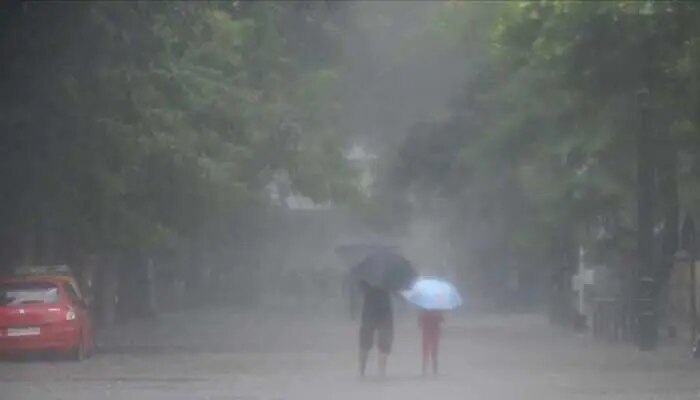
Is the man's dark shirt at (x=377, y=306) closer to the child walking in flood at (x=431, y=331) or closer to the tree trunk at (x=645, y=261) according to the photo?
the child walking in flood at (x=431, y=331)

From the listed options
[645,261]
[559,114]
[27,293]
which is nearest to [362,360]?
[559,114]

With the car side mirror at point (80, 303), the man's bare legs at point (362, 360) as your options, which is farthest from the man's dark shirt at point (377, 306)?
the car side mirror at point (80, 303)

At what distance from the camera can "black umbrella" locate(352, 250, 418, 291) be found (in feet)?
85.0

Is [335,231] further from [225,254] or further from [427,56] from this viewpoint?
[427,56]

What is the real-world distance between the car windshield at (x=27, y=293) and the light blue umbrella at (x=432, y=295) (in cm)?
777

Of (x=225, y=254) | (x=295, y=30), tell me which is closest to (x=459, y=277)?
(x=225, y=254)

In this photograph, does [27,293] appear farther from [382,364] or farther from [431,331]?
[431,331]

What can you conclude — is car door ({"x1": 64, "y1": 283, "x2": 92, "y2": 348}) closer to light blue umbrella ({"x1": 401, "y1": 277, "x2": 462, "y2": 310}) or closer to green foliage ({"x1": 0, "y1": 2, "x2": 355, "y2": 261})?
green foliage ({"x1": 0, "y1": 2, "x2": 355, "y2": 261})

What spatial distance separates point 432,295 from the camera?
26.5 m

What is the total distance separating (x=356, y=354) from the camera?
32.8 metres

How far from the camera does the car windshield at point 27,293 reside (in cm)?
3114

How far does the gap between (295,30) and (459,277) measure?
90.4ft

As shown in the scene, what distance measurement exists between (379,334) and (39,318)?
784 centimetres

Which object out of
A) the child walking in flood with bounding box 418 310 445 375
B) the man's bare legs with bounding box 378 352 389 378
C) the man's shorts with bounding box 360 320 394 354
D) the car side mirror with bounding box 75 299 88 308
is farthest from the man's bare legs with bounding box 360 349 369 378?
the car side mirror with bounding box 75 299 88 308
